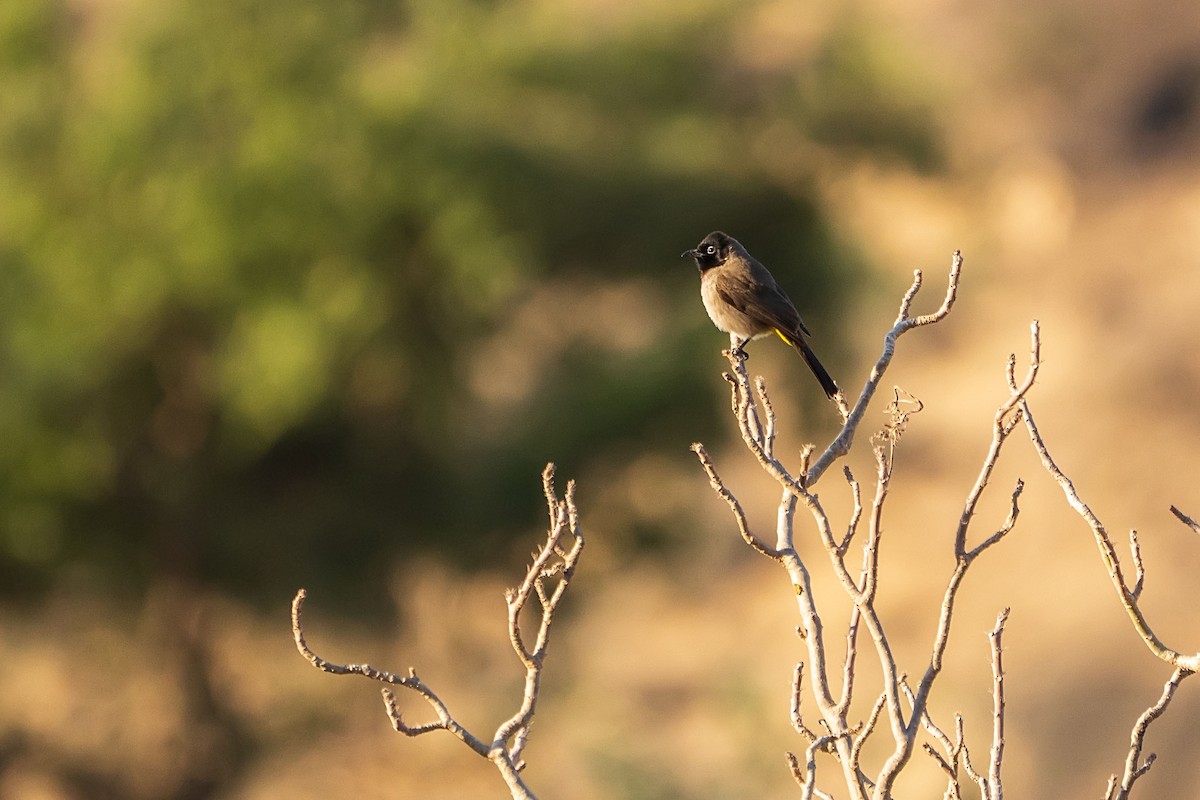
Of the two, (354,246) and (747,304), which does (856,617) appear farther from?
(354,246)

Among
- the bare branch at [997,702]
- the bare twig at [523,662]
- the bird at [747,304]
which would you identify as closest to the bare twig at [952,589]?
the bare branch at [997,702]

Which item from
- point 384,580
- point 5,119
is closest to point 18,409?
point 5,119

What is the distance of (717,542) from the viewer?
1590cm

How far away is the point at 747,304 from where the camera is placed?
469 cm

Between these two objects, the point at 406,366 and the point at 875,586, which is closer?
the point at 875,586

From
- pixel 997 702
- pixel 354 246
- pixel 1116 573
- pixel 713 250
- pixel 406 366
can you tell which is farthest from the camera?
pixel 406 366

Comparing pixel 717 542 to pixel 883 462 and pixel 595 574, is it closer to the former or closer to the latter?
pixel 595 574

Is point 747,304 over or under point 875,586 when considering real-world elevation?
over

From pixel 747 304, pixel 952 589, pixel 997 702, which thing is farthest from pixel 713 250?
pixel 952 589

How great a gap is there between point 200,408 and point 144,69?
1942 mm

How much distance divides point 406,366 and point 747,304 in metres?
5.87

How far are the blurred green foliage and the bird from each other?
5.03m

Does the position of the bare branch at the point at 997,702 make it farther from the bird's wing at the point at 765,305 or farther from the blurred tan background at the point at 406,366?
the blurred tan background at the point at 406,366

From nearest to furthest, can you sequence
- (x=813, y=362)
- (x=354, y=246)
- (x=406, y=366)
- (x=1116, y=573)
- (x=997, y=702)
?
1. (x=1116, y=573)
2. (x=997, y=702)
3. (x=813, y=362)
4. (x=354, y=246)
5. (x=406, y=366)
